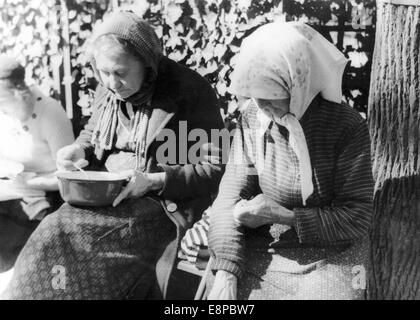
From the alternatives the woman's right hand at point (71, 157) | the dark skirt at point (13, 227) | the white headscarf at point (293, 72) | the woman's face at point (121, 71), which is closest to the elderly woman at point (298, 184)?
the white headscarf at point (293, 72)

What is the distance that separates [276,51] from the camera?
7.21 feet

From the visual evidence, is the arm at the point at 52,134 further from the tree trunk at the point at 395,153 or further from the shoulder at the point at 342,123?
the tree trunk at the point at 395,153

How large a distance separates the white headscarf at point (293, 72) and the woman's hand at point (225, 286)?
0.42 meters

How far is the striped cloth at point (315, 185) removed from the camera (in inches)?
89.4

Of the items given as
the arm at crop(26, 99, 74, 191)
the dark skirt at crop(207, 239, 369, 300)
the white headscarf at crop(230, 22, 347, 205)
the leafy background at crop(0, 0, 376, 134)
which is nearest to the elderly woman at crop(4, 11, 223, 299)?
the arm at crop(26, 99, 74, 191)

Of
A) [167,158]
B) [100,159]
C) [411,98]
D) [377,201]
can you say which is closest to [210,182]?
[167,158]

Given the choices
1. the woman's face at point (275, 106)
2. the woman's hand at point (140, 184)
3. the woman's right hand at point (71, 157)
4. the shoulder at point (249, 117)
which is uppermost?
the woman's face at point (275, 106)

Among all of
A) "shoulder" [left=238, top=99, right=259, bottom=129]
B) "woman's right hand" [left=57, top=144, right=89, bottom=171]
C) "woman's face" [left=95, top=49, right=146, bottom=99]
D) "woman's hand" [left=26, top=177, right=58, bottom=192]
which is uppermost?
"woman's face" [left=95, top=49, right=146, bottom=99]

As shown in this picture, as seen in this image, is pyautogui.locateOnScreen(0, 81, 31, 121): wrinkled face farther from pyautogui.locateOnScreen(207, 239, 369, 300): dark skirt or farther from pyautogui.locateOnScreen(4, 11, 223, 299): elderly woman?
pyautogui.locateOnScreen(207, 239, 369, 300): dark skirt

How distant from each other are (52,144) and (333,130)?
1.47m

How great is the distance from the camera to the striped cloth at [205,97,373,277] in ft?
7.45

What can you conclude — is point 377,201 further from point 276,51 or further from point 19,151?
point 19,151

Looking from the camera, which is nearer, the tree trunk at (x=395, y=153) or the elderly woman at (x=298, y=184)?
the elderly woman at (x=298, y=184)

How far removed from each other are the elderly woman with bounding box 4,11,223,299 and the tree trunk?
29.7 inches
